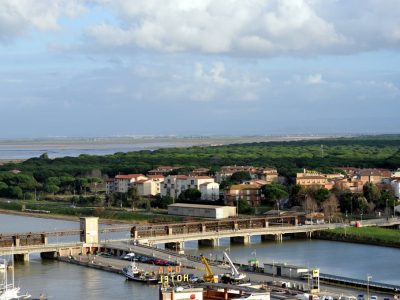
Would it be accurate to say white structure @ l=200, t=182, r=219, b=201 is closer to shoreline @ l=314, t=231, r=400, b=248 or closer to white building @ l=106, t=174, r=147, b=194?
white building @ l=106, t=174, r=147, b=194

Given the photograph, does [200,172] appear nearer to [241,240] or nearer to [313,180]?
[313,180]

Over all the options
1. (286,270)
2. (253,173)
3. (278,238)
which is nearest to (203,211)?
(278,238)

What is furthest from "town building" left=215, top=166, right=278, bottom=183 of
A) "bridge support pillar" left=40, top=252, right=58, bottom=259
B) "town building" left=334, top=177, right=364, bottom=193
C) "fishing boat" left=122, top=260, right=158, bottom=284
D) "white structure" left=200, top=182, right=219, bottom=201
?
"fishing boat" left=122, top=260, right=158, bottom=284

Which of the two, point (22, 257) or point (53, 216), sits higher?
point (53, 216)

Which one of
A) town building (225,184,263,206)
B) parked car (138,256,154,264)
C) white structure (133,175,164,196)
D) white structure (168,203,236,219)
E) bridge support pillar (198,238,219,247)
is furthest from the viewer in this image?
white structure (133,175,164,196)

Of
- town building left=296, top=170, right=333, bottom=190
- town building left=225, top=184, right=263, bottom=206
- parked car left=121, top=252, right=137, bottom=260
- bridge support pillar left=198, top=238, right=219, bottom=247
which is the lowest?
parked car left=121, top=252, right=137, bottom=260

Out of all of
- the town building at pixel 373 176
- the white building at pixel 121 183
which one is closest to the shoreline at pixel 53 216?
the white building at pixel 121 183

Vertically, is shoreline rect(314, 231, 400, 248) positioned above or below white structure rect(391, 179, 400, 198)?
below
